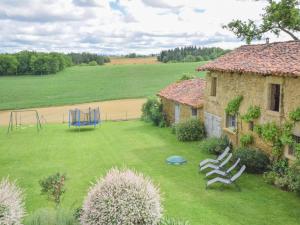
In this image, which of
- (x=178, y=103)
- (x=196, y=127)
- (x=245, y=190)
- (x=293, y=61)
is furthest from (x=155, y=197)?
(x=178, y=103)

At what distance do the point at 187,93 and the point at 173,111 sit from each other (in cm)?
186

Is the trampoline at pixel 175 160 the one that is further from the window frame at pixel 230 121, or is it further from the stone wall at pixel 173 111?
the stone wall at pixel 173 111

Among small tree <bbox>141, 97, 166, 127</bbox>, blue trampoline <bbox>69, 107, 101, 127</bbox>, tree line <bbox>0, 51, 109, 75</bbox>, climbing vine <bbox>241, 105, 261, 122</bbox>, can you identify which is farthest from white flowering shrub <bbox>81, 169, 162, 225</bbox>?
tree line <bbox>0, 51, 109, 75</bbox>

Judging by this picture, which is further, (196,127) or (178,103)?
(178,103)

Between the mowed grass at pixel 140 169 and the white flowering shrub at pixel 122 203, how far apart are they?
11.8 ft

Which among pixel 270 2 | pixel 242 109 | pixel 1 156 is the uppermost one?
pixel 270 2

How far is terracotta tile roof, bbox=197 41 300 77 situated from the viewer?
15.8 meters

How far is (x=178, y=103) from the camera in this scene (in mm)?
27188

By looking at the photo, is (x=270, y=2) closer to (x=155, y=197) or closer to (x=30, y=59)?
(x=155, y=197)

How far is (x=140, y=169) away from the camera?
714 inches

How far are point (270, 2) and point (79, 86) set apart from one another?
4874cm

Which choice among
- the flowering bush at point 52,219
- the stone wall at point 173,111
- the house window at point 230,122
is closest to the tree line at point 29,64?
the stone wall at point 173,111

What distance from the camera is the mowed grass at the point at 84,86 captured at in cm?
5519

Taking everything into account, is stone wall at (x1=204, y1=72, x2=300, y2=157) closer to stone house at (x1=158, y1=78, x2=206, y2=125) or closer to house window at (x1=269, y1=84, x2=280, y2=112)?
house window at (x1=269, y1=84, x2=280, y2=112)
